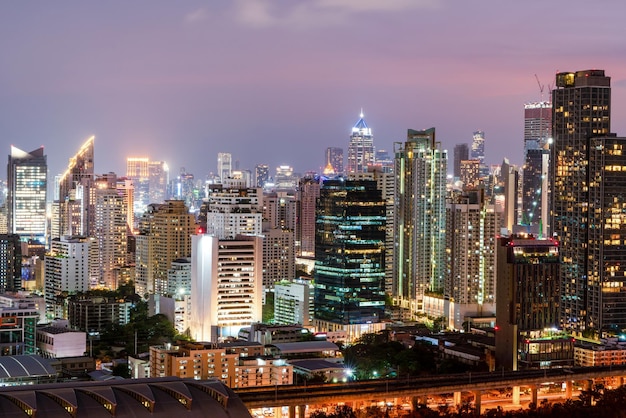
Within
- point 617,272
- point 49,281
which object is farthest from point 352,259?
point 49,281

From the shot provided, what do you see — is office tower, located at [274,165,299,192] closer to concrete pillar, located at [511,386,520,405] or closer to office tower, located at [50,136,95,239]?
office tower, located at [50,136,95,239]

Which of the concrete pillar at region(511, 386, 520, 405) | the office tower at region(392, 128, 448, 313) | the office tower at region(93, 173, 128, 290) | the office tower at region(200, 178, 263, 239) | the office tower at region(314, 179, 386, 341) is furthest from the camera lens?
the office tower at region(93, 173, 128, 290)

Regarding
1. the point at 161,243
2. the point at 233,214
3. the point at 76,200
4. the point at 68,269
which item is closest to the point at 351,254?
the point at 233,214

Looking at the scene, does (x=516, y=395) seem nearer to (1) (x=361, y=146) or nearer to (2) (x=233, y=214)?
(2) (x=233, y=214)

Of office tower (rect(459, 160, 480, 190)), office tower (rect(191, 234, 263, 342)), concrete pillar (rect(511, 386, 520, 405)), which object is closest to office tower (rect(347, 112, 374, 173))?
office tower (rect(459, 160, 480, 190))

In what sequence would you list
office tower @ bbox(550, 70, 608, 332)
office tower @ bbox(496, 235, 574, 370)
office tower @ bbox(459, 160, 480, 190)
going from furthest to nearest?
office tower @ bbox(459, 160, 480, 190) < office tower @ bbox(550, 70, 608, 332) < office tower @ bbox(496, 235, 574, 370)

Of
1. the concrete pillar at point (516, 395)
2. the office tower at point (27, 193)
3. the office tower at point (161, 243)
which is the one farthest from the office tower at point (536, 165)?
the office tower at point (27, 193)
